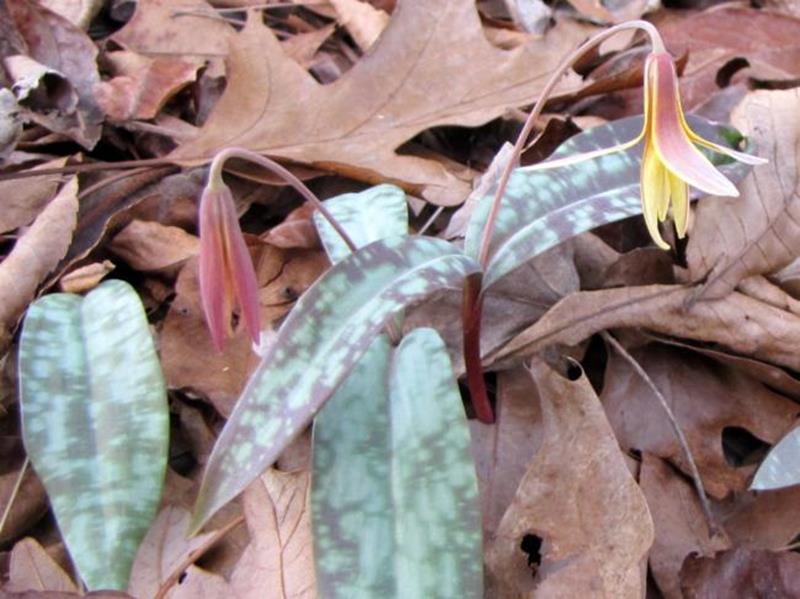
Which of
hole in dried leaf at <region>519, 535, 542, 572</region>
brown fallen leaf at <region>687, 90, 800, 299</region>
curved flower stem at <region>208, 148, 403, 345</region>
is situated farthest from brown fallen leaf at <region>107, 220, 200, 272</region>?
brown fallen leaf at <region>687, 90, 800, 299</region>

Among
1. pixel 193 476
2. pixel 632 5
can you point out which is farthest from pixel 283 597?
pixel 632 5

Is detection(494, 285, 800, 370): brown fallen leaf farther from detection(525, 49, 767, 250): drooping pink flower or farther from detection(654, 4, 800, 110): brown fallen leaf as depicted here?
detection(654, 4, 800, 110): brown fallen leaf

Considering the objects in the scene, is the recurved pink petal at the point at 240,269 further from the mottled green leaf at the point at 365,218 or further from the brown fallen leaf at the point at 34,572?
the brown fallen leaf at the point at 34,572

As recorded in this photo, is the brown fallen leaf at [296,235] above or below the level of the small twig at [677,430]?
above

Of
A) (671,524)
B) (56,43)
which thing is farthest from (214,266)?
(56,43)

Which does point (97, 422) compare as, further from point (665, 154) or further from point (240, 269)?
point (665, 154)

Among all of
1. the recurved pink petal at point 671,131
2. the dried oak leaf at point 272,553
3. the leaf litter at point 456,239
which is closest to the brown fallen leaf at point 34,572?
the leaf litter at point 456,239
